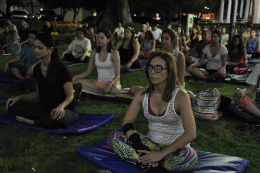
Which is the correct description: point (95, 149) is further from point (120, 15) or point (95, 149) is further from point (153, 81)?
point (120, 15)

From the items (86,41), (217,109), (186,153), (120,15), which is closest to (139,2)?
(120,15)

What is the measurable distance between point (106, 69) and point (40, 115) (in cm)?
222

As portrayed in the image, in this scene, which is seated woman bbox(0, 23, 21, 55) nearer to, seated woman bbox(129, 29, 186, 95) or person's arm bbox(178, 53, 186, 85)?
seated woman bbox(129, 29, 186, 95)

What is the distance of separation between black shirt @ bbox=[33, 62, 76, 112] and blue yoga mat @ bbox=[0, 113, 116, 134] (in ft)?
1.39

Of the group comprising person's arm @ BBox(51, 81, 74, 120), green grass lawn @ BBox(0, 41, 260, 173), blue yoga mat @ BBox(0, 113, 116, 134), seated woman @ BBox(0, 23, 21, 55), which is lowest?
green grass lawn @ BBox(0, 41, 260, 173)

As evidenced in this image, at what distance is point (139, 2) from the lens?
37312 millimetres

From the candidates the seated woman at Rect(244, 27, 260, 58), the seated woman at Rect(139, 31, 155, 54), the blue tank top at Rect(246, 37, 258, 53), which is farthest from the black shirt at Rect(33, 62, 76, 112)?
the blue tank top at Rect(246, 37, 258, 53)

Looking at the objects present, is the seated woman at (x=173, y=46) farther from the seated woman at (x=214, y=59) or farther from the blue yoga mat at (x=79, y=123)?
the seated woman at (x=214, y=59)

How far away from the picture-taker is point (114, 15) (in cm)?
2500

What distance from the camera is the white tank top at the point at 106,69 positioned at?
20.9ft

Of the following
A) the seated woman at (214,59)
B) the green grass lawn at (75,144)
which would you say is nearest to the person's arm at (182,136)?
the green grass lawn at (75,144)

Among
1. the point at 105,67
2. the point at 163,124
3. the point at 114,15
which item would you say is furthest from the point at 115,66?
the point at 114,15

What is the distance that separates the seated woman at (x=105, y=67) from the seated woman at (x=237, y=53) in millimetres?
4600

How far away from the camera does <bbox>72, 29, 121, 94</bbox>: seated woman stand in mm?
6270
